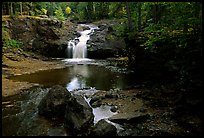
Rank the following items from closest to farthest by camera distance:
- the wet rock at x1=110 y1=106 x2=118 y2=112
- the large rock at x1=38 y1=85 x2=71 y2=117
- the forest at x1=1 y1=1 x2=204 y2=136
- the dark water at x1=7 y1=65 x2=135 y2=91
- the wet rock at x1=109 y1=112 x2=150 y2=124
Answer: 1. the forest at x1=1 y1=1 x2=204 y2=136
2. the wet rock at x1=109 y1=112 x2=150 y2=124
3. the large rock at x1=38 y1=85 x2=71 y2=117
4. the wet rock at x1=110 y1=106 x2=118 y2=112
5. the dark water at x1=7 y1=65 x2=135 y2=91

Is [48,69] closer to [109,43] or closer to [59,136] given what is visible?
[109,43]

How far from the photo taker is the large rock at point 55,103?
34.2ft

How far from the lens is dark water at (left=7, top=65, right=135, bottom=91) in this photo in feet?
54.7

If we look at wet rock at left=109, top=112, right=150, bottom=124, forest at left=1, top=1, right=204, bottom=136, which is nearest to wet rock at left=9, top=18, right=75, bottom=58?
forest at left=1, top=1, right=204, bottom=136

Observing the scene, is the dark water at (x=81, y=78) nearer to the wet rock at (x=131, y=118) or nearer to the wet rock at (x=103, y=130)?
the wet rock at (x=131, y=118)

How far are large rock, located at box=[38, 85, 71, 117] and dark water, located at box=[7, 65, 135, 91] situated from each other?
16.1 ft

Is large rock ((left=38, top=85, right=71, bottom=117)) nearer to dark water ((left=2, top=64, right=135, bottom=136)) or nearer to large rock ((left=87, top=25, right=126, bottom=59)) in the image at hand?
dark water ((left=2, top=64, right=135, bottom=136))

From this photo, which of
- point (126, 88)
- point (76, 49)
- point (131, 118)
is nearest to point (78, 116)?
point (131, 118)

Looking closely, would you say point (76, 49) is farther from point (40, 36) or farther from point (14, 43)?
point (14, 43)

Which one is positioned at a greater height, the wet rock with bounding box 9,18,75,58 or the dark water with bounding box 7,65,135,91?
the wet rock with bounding box 9,18,75,58

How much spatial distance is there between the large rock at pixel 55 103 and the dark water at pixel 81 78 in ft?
16.1

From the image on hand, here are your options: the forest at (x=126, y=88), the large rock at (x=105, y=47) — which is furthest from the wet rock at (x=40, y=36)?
the large rock at (x=105, y=47)

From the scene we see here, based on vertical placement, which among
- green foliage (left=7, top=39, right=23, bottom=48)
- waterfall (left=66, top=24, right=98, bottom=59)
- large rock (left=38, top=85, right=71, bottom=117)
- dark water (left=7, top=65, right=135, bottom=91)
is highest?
green foliage (left=7, top=39, right=23, bottom=48)

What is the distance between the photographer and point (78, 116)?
958 cm
